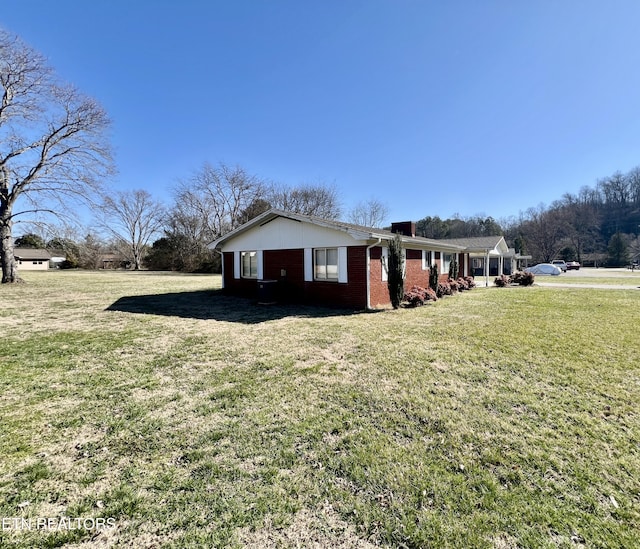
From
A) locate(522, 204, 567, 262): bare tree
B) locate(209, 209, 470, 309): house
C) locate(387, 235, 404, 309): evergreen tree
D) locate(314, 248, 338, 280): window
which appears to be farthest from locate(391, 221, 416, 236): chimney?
locate(522, 204, 567, 262): bare tree

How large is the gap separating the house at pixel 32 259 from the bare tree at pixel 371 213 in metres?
58.4

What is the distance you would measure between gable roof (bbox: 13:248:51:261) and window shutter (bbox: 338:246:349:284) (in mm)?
69662

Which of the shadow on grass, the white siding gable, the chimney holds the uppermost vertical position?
the chimney

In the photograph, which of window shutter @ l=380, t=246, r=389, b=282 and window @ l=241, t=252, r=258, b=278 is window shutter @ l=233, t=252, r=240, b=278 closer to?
window @ l=241, t=252, r=258, b=278

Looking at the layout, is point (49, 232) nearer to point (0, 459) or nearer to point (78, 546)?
point (0, 459)

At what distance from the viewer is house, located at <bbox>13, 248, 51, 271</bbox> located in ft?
178

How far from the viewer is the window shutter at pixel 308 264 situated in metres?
11.4

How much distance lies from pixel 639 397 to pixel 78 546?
19.7ft

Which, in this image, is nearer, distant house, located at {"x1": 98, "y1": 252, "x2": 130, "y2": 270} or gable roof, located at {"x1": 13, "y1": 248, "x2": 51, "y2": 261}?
distant house, located at {"x1": 98, "y1": 252, "x2": 130, "y2": 270}

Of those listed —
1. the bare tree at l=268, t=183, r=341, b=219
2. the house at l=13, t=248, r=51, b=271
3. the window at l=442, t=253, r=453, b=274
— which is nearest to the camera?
the window at l=442, t=253, r=453, b=274

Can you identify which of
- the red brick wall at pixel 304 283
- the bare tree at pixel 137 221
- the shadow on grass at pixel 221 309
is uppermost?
the bare tree at pixel 137 221

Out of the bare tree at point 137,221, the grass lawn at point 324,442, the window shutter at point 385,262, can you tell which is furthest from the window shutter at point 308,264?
the bare tree at point 137,221

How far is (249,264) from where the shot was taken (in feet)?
46.3

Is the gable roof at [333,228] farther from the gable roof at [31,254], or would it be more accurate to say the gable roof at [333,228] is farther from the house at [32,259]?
the gable roof at [31,254]
